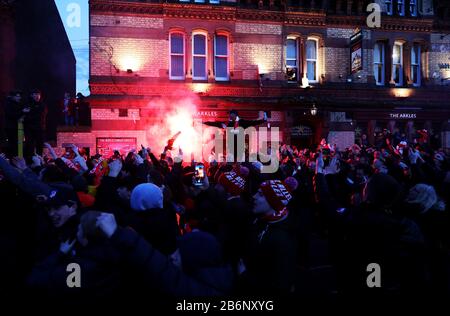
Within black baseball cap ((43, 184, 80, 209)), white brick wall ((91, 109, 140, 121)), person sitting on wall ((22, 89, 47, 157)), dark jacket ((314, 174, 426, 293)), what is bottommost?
dark jacket ((314, 174, 426, 293))

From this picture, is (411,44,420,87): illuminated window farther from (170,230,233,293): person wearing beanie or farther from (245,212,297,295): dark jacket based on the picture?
(170,230,233,293): person wearing beanie

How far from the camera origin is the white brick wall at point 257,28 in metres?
18.9

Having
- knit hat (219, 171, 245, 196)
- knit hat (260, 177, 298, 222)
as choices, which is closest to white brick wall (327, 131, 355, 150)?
knit hat (219, 171, 245, 196)

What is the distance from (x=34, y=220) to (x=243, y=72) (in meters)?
14.9

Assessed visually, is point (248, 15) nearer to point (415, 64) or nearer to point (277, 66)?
point (277, 66)

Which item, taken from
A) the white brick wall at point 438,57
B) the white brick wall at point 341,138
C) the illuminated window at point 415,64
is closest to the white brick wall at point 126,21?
the white brick wall at point 341,138

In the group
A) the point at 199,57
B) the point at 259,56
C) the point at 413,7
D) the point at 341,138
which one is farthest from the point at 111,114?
the point at 413,7

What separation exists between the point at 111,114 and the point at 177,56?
408cm

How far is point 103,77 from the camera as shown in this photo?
1758 cm

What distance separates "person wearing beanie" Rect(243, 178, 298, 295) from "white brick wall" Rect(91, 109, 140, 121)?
585 inches

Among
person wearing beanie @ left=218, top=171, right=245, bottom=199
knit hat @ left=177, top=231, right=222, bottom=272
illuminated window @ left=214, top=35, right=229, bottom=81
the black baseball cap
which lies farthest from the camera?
illuminated window @ left=214, top=35, right=229, bottom=81

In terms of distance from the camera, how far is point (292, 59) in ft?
65.8

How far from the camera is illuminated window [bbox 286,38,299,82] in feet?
65.7
